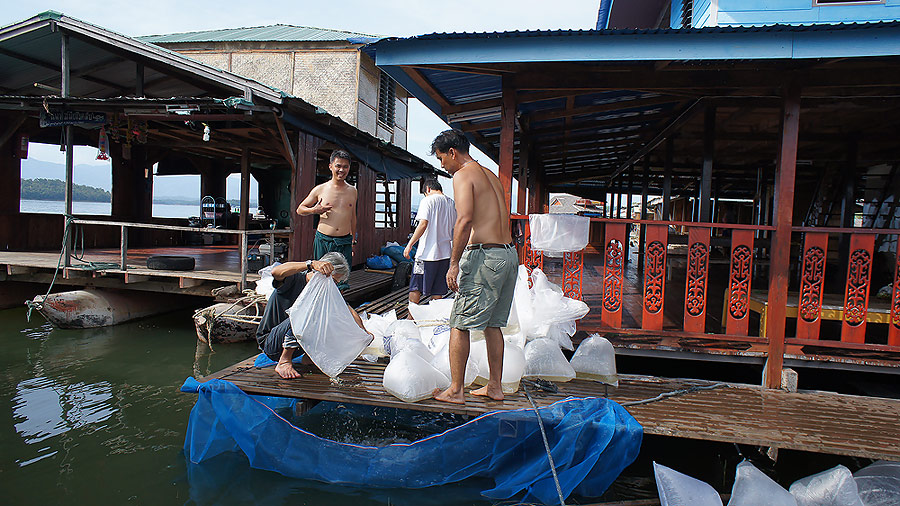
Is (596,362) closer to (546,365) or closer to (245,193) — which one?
(546,365)

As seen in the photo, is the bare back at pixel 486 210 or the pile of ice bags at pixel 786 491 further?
the bare back at pixel 486 210

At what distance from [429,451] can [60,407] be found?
12.6 ft

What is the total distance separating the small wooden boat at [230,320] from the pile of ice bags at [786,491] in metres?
5.49

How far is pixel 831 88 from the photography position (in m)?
4.70

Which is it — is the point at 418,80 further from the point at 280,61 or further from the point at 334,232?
the point at 280,61

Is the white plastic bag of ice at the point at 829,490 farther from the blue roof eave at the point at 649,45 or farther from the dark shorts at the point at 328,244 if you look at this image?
the dark shorts at the point at 328,244

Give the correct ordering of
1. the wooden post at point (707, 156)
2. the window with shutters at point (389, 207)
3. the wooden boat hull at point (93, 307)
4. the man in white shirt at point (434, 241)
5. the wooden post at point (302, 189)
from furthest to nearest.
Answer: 1. the window with shutters at point (389, 207)
2. the wooden post at point (302, 189)
3. the wooden boat hull at point (93, 307)
4. the wooden post at point (707, 156)
5. the man in white shirt at point (434, 241)

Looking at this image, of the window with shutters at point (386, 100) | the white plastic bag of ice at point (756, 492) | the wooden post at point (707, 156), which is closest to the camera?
the white plastic bag of ice at point (756, 492)

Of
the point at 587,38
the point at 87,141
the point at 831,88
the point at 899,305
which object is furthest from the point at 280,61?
the point at 899,305

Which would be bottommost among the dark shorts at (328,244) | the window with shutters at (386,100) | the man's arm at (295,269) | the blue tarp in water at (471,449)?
the blue tarp in water at (471,449)

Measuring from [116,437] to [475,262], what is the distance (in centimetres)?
339

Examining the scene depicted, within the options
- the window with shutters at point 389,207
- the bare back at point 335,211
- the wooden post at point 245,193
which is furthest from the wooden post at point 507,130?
the window with shutters at point 389,207

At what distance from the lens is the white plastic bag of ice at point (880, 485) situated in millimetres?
3062

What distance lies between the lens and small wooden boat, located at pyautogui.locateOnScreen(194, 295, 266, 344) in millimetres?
7023
